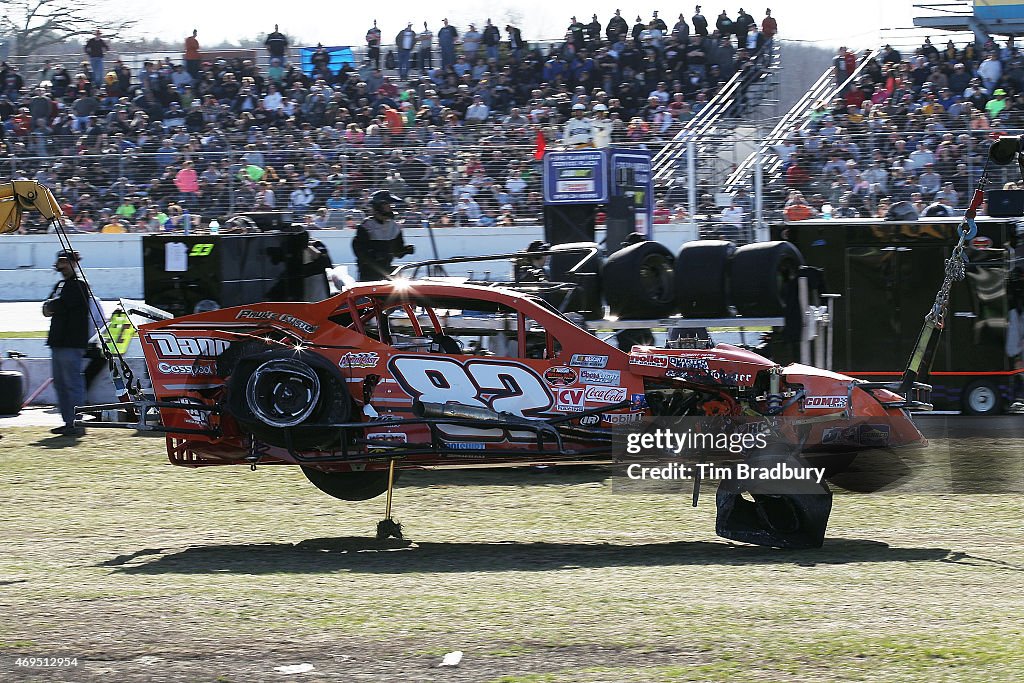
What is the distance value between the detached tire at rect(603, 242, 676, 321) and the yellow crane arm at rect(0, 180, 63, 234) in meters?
4.78

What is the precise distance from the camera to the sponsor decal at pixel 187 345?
27.9 ft

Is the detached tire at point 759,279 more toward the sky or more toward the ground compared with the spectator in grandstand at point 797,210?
more toward the ground

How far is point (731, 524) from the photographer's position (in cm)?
800

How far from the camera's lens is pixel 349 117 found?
27422 millimetres

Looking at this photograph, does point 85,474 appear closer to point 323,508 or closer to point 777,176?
point 323,508

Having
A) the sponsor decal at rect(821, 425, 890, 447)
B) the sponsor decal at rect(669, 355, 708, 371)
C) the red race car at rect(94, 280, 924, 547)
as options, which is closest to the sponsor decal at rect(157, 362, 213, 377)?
the red race car at rect(94, 280, 924, 547)

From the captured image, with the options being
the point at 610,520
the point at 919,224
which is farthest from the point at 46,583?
the point at 919,224

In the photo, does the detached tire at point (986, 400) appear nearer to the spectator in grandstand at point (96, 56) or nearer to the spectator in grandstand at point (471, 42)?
the spectator in grandstand at point (471, 42)

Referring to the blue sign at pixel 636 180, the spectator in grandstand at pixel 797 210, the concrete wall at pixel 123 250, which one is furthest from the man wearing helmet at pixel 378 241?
the spectator in grandstand at pixel 797 210

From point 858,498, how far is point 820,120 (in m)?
15.4

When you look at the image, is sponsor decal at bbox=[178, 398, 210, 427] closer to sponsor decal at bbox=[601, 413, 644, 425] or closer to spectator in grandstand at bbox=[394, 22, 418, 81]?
sponsor decal at bbox=[601, 413, 644, 425]

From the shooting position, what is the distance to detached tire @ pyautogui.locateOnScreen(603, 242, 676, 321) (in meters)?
11.8

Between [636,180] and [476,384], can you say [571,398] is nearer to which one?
[476,384]

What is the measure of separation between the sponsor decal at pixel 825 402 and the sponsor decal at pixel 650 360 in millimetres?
916
